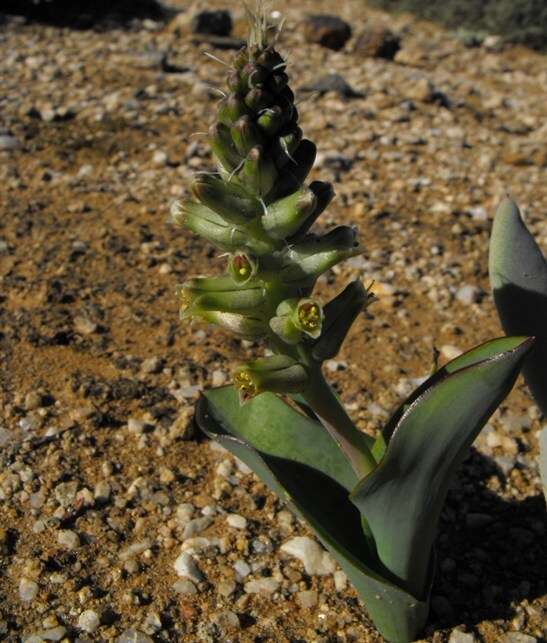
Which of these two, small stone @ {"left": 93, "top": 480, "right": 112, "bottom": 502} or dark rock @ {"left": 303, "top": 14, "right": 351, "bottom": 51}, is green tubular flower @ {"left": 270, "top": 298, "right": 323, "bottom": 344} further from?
dark rock @ {"left": 303, "top": 14, "right": 351, "bottom": 51}

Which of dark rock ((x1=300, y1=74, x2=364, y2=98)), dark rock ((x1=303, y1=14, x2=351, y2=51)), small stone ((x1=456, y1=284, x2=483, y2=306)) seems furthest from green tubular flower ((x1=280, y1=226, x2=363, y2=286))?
dark rock ((x1=303, y1=14, x2=351, y2=51))

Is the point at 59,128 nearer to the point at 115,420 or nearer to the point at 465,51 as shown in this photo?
the point at 115,420

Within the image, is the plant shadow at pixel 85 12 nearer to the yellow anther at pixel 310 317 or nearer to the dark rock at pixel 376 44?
the dark rock at pixel 376 44

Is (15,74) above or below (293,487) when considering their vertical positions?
below

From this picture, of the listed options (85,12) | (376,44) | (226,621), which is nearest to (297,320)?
(226,621)

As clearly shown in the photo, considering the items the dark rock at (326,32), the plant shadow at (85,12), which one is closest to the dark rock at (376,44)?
the dark rock at (326,32)

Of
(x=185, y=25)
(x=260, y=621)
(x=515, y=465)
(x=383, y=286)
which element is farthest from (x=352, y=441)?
(x=185, y=25)

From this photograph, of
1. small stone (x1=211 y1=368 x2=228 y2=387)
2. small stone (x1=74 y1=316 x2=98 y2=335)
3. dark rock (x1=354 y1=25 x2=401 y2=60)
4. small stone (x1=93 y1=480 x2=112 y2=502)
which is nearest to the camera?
small stone (x1=93 y1=480 x2=112 y2=502)
